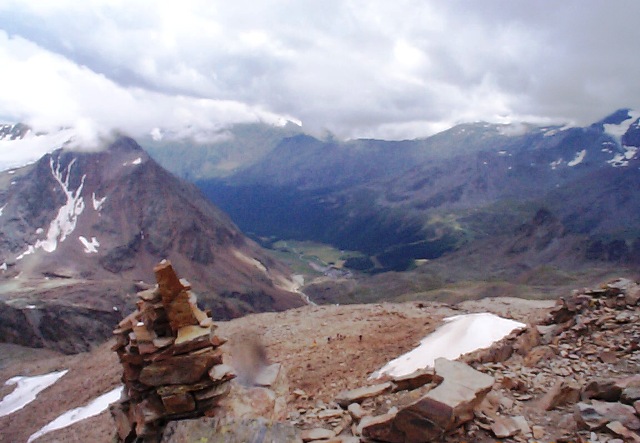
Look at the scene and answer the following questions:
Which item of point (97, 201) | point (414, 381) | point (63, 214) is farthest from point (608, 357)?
point (97, 201)

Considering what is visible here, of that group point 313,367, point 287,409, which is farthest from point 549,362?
point 313,367

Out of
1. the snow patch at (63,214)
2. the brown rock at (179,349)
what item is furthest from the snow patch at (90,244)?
the brown rock at (179,349)

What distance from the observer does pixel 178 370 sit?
45.2 feet

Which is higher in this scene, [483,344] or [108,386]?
[483,344]

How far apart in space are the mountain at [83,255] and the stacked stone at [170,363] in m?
112

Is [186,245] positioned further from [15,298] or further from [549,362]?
[549,362]

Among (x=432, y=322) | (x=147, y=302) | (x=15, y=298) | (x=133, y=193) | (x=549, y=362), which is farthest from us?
(x=133, y=193)

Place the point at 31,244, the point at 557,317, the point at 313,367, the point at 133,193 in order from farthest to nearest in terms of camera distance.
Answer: the point at 133,193
the point at 31,244
the point at 313,367
the point at 557,317

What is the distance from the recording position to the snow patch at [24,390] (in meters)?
51.0

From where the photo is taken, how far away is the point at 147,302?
48.6 ft

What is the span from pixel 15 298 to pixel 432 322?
400ft

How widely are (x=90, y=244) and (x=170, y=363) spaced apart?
168918mm

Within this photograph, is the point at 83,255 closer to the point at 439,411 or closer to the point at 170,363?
the point at 170,363

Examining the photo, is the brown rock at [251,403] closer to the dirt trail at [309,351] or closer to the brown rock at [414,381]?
the dirt trail at [309,351]
